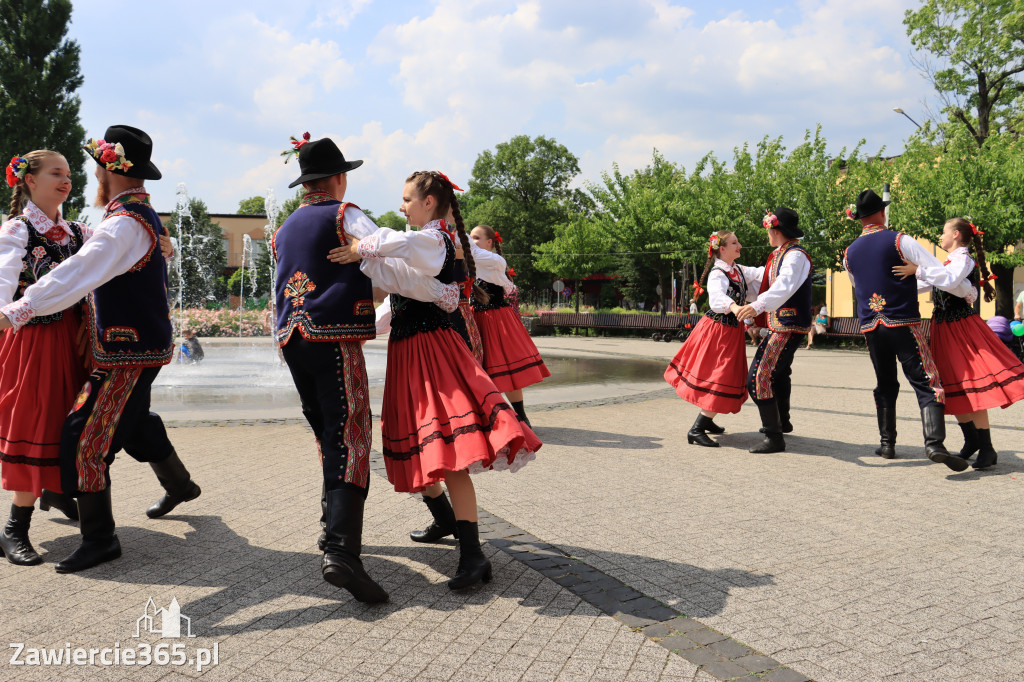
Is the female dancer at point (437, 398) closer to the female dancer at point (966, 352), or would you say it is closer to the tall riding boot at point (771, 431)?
the tall riding boot at point (771, 431)

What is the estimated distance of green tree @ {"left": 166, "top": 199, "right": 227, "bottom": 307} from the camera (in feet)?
189

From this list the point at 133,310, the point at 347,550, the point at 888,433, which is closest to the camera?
the point at 347,550

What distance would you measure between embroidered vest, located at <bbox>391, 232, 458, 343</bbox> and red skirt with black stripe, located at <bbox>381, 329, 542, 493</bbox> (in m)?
0.03

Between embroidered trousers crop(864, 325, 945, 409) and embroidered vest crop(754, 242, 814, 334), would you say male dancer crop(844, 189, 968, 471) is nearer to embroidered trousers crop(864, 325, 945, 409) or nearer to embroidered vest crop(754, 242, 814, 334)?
embroidered trousers crop(864, 325, 945, 409)

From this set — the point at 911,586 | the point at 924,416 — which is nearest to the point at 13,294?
the point at 911,586

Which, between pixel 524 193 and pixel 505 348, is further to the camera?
pixel 524 193

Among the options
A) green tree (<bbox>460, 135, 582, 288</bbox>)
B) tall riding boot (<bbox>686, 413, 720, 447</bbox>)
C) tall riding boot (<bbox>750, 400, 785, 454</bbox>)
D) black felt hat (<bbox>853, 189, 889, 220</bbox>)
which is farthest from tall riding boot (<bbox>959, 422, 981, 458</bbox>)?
green tree (<bbox>460, 135, 582, 288</bbox>)

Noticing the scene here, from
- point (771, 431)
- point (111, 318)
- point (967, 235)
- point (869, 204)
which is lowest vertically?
point (771, 431)

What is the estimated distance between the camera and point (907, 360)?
6.25 metres

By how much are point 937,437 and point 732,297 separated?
1997mm

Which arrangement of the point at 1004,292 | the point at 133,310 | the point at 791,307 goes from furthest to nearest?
the point at 1004,292 → the point at 791,307 → the point at 133,310

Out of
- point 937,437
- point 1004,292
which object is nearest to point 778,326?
point 937,437

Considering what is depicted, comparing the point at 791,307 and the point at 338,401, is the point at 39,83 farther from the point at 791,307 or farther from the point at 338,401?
the point at 338,401

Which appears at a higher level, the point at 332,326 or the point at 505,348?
the point at 332,326
